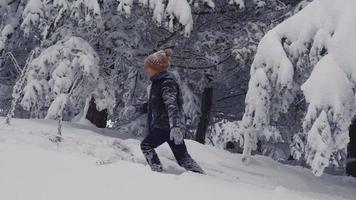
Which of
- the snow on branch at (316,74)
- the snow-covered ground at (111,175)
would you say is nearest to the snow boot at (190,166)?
the snow-covered ground at (111,175)

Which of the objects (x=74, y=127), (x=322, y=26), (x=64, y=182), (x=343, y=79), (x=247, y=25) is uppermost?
(x=247, y=25)

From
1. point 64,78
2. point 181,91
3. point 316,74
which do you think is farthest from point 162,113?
point 64,78

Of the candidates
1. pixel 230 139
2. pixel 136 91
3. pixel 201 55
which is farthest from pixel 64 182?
pixel 230 139

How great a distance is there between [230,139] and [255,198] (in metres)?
11.5

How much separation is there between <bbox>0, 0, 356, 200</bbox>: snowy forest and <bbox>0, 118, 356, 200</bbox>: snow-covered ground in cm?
2

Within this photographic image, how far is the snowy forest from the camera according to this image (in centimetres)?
466

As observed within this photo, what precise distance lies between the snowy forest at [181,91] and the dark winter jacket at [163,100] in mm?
62

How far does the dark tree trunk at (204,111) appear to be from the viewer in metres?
11.5

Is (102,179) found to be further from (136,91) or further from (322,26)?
(136,91)

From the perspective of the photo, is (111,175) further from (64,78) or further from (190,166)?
(64,78)

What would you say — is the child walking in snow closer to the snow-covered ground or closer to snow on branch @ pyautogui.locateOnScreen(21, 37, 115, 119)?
the snow-covered ground

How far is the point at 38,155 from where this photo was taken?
5172 millimetres

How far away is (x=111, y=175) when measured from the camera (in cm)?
457

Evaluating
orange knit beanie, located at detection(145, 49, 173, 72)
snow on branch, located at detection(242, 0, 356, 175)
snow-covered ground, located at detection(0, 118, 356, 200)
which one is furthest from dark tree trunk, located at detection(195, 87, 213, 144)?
orange knit beanie, located at detection(145, 49, 173, 72)
